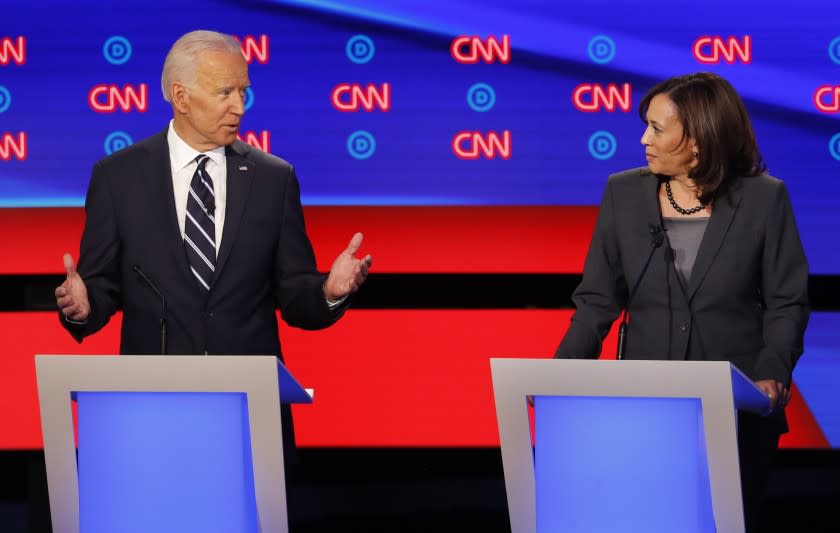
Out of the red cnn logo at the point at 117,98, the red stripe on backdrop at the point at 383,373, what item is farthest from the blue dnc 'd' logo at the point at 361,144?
the red cnn logo at the point at 117,98

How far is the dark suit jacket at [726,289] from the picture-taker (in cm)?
258

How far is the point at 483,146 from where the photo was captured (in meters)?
3.99

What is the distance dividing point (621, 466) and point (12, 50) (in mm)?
2851

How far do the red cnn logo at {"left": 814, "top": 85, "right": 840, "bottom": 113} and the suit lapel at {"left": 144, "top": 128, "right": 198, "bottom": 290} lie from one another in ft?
7.29

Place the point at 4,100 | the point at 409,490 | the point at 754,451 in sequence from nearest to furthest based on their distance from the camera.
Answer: the point at 754,451 < the point at 4,100 < the point at 409,490

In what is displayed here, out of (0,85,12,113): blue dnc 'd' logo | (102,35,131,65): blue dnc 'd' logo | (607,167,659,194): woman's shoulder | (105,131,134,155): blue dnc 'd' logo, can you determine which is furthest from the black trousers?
(0,85,12,113): blue dnc 'd' logo

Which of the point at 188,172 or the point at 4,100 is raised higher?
the point at 4,100

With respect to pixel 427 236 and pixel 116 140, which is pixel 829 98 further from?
pixel 116 140

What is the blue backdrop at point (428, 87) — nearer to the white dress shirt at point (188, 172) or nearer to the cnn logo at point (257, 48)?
the cnn logo at point (257, 48)

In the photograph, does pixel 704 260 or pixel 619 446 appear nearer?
pixel 619 446

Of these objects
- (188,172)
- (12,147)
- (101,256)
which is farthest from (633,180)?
(12,147)

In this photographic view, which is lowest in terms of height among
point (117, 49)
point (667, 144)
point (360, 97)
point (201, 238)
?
point (201, 238)

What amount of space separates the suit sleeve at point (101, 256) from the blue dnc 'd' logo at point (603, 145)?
1798 mm

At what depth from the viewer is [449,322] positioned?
13.5ft
